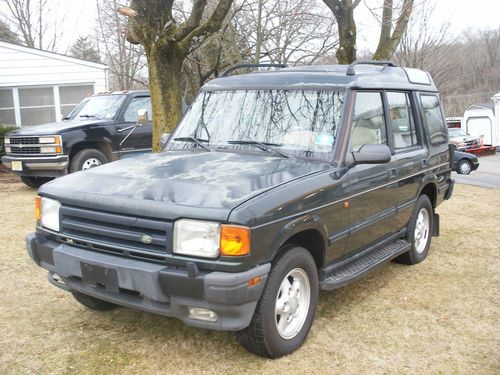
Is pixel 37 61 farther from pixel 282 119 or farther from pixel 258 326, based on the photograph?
pixel 258 326

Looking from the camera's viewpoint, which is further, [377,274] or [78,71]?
[78,71]

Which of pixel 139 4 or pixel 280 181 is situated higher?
pixel 139 4

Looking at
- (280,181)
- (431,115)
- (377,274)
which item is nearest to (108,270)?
(280,181)

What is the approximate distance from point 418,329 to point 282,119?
76.9 inches

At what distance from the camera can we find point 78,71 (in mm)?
16719

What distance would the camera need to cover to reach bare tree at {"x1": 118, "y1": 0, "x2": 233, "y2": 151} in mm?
9164

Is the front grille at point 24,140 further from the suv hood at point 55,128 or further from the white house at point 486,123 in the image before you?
the white house at point 486,123

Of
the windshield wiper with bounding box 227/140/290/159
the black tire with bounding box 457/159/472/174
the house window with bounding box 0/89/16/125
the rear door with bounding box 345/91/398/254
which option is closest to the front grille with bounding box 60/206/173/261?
the windshield wiper with bounding box 227/140/290/159

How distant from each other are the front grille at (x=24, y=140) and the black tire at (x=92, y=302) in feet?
21.0

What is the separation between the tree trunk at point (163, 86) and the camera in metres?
9.27

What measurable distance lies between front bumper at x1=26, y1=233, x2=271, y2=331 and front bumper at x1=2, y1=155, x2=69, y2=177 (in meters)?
6.65

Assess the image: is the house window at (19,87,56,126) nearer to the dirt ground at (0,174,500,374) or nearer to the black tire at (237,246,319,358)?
the dirt ground at (0,174,500,374)

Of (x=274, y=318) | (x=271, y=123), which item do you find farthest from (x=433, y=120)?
(x=274, y=318)

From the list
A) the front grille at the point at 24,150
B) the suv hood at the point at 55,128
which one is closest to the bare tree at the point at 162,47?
the suv hood at the point at 55,128
